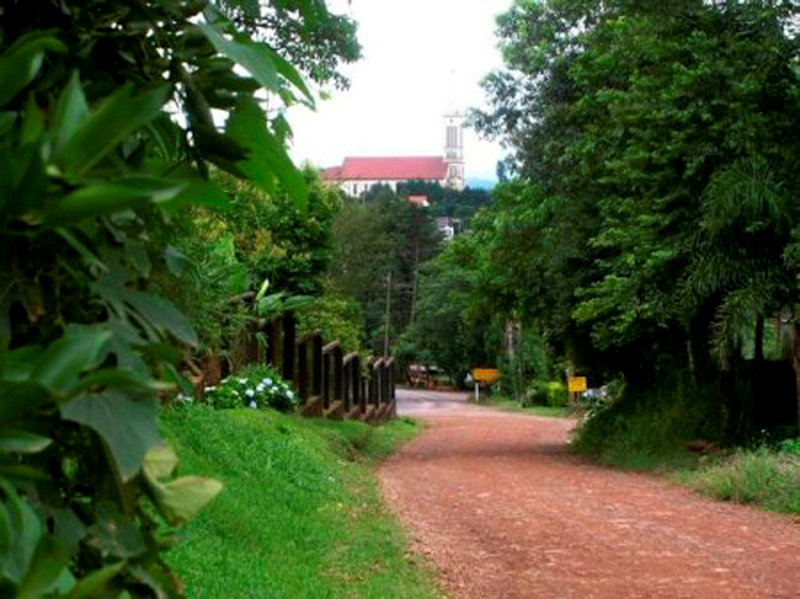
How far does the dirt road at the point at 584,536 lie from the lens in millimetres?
7125

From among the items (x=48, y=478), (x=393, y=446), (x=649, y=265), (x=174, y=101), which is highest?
(x=649, y=265)

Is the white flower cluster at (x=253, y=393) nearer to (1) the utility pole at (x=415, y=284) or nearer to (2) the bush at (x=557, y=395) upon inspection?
(2) the bush at (x=557, y=395)

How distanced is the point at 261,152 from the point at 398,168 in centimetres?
14946

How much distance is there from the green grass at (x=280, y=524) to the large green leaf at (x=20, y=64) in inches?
107

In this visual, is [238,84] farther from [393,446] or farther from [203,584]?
[393,446]

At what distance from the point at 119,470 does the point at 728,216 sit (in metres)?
12.7

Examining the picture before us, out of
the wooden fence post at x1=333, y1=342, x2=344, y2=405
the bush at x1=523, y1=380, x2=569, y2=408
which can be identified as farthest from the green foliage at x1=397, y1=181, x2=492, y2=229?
the wooden fence post at x1=333, y1=342, x2=344, y2=405

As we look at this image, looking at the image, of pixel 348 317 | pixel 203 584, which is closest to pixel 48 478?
pixel 203 584

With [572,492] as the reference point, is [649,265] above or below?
above

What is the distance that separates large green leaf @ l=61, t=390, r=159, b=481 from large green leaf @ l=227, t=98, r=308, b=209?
50 centimetres

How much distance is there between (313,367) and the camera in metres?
19.5

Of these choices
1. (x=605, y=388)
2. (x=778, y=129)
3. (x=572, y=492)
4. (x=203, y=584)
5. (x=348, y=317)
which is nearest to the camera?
(x=203, y=584)

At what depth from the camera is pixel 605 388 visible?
75.5 ft

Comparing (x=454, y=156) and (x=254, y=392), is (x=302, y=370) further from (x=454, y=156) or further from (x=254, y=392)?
(x=454, y=156)
